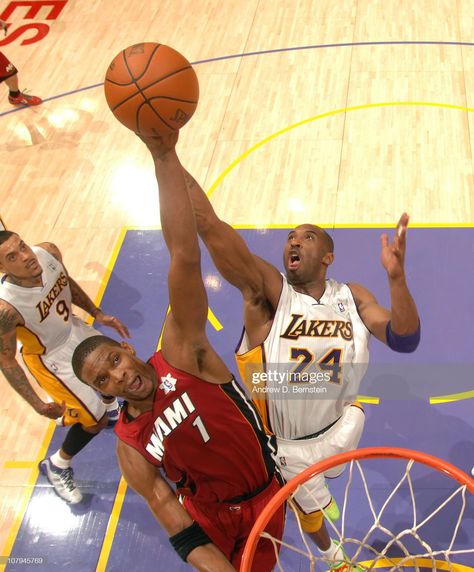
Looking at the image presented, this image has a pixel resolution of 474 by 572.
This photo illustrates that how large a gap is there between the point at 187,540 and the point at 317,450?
128cm

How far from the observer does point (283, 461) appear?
412cm

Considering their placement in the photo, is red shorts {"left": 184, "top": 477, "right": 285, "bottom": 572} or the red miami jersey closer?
the red miami jersey

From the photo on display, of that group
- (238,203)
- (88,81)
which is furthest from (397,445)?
(88,81)

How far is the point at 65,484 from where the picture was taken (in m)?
5.07

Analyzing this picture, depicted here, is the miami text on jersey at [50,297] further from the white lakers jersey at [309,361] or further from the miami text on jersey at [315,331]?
the miami text on jersey at [315,331]

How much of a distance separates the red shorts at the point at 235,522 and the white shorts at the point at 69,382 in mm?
1424

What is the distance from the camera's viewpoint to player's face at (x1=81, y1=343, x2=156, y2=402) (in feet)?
10.4

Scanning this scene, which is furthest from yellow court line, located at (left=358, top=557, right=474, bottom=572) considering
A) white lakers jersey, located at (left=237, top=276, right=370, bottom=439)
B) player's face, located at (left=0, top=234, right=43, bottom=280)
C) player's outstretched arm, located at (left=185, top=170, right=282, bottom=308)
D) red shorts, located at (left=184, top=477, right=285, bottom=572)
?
player's face, located at (left=0, top=234, right=43, bottom=280)

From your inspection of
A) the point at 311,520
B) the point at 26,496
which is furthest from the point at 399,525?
the point at 26,496

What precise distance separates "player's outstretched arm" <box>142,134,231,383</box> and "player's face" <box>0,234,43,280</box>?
5.30ft

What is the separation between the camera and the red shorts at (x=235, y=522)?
3.63 metres

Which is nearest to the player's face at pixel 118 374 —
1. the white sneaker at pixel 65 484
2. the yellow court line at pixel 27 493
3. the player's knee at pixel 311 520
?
the player's knee at pixel 311 520

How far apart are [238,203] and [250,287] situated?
3.39m

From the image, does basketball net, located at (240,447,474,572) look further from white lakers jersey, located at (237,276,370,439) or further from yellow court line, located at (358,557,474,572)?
white lakers jersey, located at (237,276,370,439)
